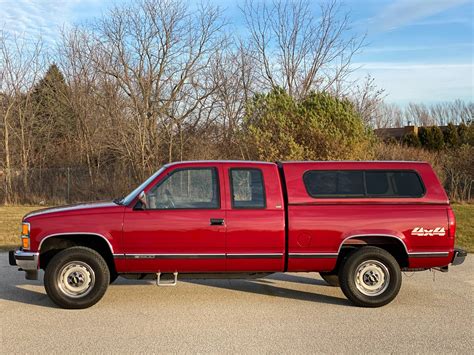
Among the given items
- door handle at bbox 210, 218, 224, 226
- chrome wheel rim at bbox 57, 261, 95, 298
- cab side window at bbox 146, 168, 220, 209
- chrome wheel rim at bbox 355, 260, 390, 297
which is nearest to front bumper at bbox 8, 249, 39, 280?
chrome wheel rim at bbox 57, 261, 95, 298

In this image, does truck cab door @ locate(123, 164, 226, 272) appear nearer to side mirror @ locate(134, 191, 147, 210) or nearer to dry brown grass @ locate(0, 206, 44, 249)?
side mirror @ locate(134, 191, 147, 210)

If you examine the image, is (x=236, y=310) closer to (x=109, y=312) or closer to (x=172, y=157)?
(x=109, y=312)

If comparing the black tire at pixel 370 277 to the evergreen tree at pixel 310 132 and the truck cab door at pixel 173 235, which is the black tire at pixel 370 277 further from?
the evergreen tree at pixel 310 132

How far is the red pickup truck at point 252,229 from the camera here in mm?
5969

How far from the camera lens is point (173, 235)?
5973 millimetres

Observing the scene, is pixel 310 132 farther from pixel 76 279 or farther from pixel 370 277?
pixel 76 279

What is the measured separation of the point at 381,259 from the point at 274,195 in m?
1.63

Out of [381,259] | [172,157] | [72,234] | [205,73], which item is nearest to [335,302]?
[381,259]

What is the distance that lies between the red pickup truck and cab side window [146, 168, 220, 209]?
13mm

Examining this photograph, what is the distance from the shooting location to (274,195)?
6.16 m

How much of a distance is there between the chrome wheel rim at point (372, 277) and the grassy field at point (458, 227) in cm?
527

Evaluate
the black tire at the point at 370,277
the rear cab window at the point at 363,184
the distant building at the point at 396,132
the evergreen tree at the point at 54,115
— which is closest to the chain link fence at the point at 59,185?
the evergreen tree at the point at 54,115

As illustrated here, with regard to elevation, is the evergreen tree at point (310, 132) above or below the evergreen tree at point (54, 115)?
below

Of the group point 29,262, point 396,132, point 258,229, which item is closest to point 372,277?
point 258,229
